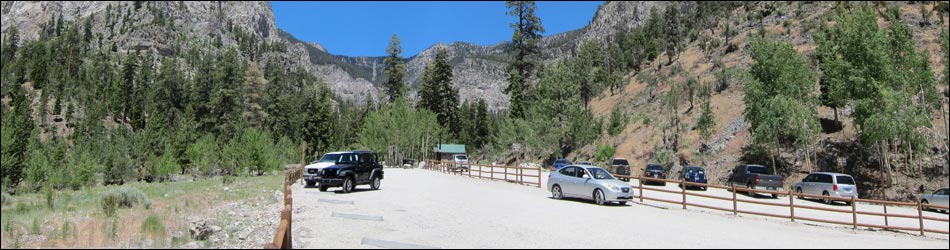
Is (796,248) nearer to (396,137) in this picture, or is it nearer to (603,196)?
(603,196)

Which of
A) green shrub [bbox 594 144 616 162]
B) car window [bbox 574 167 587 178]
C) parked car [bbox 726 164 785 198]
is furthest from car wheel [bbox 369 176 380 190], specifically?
green shrub [bbox 594 144 616 162]

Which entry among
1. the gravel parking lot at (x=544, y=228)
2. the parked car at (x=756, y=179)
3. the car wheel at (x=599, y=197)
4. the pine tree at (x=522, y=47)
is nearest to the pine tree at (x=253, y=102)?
the pine tree at (x=522, y=47)

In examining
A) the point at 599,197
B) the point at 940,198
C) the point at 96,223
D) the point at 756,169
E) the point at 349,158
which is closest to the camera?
the point at 96,223

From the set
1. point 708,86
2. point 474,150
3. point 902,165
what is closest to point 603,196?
point 902,165

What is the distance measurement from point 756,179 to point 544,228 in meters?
21.1

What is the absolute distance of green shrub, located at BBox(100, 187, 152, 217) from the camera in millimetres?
16700

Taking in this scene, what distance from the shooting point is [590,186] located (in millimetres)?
18984

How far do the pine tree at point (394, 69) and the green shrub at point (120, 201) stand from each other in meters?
65.6

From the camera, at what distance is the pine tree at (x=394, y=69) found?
281ft

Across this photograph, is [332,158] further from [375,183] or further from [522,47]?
[522,47]

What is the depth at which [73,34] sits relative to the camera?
176875 millimetres

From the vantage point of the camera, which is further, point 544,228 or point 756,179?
point 756,179

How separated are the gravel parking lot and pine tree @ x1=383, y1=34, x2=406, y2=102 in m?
68.6

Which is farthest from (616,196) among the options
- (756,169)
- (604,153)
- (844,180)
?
(604,153)
